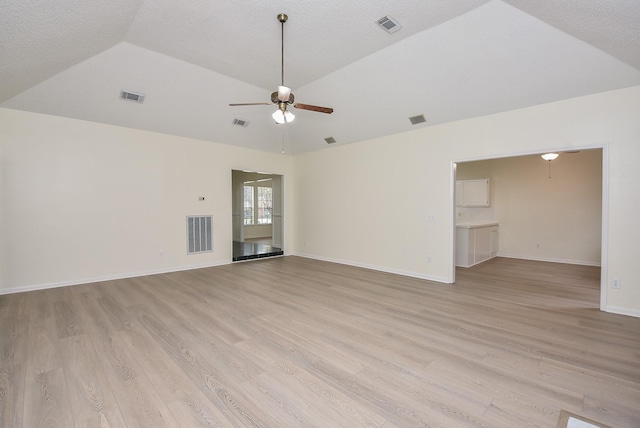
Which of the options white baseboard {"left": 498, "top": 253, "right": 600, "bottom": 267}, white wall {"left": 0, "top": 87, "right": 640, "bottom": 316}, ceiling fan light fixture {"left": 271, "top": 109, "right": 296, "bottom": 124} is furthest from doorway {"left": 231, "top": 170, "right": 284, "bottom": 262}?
white baseboard {"left": 498, "top": 253, "right": 600, "bottom": 267}

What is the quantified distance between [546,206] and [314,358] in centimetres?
719

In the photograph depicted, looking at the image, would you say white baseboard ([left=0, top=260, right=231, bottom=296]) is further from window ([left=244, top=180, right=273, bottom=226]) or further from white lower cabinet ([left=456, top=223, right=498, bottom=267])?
white lower cabinet ([left=456, top=223, right=498, bottom=267])

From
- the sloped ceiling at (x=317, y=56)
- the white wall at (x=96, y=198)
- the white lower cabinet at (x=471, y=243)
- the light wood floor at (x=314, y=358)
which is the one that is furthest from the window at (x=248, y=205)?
the white lower cabinet at (x=471, y=243)

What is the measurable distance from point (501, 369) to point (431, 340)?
2.05 ft

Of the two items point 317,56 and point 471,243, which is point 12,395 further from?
point 471,243

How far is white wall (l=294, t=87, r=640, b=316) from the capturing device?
11.4 feet

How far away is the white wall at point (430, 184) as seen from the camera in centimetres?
347

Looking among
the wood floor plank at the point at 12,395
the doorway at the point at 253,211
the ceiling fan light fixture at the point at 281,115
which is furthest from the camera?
the doorway at the point at 253,211

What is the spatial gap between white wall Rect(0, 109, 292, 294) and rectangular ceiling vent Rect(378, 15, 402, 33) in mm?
4443

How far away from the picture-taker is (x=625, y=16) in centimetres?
230

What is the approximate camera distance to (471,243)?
629 cm

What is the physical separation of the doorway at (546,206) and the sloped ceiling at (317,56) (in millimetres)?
2522

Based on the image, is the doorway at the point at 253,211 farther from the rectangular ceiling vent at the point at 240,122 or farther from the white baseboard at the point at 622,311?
the white baseboard at the point at 622,311

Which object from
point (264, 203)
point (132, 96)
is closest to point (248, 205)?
point (264, 203)
